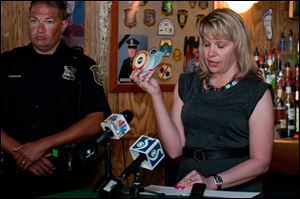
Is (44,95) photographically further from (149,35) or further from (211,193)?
(211,193)

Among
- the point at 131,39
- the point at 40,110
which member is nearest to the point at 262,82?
the point at 40,110


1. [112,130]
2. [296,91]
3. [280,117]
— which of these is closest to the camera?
[112,130]

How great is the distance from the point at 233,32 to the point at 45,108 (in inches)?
44.3

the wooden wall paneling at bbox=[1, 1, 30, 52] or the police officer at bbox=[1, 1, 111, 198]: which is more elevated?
the wooden wall paneling at bbox=[1, 1, 30, 52]

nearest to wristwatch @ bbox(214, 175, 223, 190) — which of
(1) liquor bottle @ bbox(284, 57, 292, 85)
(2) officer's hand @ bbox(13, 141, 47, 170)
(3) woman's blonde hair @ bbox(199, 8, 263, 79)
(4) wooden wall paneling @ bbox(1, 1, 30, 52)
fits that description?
(3) woman's blonde hair @ bbox(199, 8, 263, 79)

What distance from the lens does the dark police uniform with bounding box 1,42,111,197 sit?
2.87 metres

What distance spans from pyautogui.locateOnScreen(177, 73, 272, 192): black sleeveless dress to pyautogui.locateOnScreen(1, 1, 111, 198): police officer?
2.61 ft

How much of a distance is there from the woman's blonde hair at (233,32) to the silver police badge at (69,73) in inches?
36.3

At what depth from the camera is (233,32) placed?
2141 millimetres

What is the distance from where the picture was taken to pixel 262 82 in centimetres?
218

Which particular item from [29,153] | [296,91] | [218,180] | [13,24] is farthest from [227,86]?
[296,91]

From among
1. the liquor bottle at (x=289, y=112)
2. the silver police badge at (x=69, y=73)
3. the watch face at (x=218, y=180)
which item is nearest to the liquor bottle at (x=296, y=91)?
the liquor bottle at (x=289, y=112)

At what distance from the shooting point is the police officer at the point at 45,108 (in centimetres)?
284

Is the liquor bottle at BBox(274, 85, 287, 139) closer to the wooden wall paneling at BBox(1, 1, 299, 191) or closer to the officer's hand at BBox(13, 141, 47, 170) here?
the wooden wall paneling at BBox(1, 1, 299, 191)
